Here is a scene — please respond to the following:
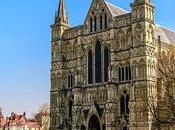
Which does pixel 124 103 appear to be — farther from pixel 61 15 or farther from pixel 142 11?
pixel 61 15

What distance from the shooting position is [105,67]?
70.3 meters

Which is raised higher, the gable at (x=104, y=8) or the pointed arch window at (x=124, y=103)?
the gable at (x=104, y=8)

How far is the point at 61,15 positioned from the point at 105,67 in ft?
50.1

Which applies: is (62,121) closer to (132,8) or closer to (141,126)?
(141,126)

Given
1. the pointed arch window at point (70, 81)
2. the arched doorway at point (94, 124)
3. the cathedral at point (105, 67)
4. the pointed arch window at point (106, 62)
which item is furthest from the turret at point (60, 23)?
the arched doorway at point (94, 124)

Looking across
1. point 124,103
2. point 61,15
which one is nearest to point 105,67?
point 124,103

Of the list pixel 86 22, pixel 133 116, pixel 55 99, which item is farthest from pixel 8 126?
pixel 133 116

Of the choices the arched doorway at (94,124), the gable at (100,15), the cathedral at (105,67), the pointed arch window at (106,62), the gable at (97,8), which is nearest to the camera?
the cathedral at (105,67)

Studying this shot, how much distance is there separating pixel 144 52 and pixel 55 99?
19488 mm

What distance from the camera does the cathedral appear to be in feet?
212

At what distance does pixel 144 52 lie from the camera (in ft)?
212

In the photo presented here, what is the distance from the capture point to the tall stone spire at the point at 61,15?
7950 centimetres

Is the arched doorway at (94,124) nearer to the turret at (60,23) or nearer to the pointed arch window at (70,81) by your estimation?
the pointed arch window at (70,81)

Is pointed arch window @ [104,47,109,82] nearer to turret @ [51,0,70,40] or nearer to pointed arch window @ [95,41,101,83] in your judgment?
pointed arch window @ [95,41,101,83]
